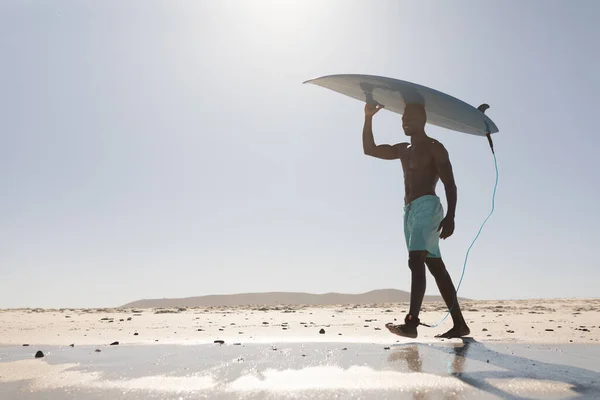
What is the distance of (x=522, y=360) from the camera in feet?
11.1

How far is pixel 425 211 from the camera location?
490 cm

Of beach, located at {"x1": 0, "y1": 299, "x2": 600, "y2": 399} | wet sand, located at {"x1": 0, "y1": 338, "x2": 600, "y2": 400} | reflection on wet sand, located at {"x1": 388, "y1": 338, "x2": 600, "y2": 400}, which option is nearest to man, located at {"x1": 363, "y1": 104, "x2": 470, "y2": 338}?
beach, located at {"x1": 0, "y1": 299, "x2": 600, "y2": 399}

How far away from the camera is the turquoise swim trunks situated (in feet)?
15.8

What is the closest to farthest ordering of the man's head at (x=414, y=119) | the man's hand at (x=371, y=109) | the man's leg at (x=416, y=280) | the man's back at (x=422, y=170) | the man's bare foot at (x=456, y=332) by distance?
the man's leg at (x=416, y=280) < the man's bare foot at (x=456, y=332) < the man's back at (x=422, y=170) < the man's head at (x=414, y=119) < the man's hand at (x=371, y=109)

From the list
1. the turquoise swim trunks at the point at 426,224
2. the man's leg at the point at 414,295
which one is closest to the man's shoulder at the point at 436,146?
the turquoise swim trunks at the point at 426,224

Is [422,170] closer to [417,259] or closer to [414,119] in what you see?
[414,119]

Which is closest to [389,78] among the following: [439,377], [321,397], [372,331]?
[372,331]

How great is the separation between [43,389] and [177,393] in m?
0.71

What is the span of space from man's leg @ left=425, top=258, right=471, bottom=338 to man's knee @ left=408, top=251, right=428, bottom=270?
0.85 feet

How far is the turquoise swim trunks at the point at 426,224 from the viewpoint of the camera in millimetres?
4828

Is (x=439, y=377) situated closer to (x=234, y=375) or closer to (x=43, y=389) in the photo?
(x=234, y=375)

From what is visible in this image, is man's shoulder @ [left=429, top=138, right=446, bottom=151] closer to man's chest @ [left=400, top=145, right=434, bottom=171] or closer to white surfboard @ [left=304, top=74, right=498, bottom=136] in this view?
man's chest @ [left=400, top=145, right=434, bottom=171]

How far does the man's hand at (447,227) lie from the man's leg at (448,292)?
347 mm

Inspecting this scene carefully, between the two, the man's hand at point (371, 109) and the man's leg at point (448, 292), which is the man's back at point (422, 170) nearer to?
the man's leg at point (448, 292)
